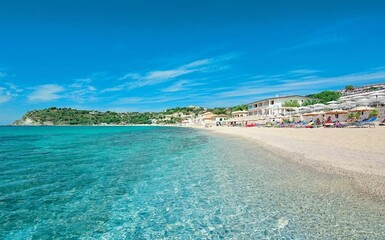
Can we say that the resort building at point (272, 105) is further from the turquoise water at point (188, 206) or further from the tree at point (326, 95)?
the turquoise water at point (188, 206)

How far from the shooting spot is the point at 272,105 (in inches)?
2239

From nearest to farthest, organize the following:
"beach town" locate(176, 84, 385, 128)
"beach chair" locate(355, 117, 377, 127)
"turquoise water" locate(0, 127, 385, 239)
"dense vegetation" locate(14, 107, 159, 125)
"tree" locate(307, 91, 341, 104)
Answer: "turquoise water" locate(0, 127, 385, 239) → "beach chair" locate(355, 117, 377, 127) → "beach town" locate(176, 84, 385, 128) → "tree" locate(307, 91, 341, 104) → "dense vegetation" locate(14, 107, 159, 125)

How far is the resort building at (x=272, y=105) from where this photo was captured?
54469 mm

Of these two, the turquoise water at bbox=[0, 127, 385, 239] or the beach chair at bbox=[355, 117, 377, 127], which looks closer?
Result: the turquoise water at bbox=[0, 127, 385, 239]

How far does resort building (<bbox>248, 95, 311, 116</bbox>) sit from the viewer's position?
54469 millimetres

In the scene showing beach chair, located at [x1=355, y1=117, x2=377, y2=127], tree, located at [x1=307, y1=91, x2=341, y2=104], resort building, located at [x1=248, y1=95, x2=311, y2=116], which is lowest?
beach chair, located at [x1=355, y1=117, x2=377, y2=127]

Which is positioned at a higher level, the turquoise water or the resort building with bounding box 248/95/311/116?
the resort building with bounding box 248/95/311/116

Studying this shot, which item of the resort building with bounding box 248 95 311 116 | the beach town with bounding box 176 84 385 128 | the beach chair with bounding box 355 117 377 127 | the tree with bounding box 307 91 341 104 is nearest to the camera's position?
the beach chair with bounding box 355 117 377 127

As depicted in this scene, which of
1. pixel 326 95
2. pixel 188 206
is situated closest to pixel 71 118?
pixel 326 95

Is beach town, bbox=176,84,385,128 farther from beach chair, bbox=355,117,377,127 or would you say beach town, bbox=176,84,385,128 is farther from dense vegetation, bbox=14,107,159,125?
dense vegetation, bbox=14,107,159,125

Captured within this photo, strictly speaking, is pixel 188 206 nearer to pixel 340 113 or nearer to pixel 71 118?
pixel 340 113

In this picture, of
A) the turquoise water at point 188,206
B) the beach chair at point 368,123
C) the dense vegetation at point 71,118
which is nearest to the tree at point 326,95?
the beach chair at point 368,123

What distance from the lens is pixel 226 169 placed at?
10.4 meters

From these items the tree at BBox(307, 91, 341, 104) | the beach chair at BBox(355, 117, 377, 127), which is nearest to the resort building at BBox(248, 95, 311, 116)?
the tree at BBox(307, 91, 341, 104)
